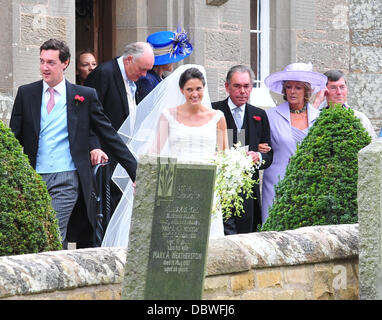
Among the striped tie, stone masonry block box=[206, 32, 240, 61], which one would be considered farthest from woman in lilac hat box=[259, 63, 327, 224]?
stone masonry block box=[206, 32, 240, 61]

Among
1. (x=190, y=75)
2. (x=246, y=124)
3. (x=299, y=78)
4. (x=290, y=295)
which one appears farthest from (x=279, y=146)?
(x=290, y=295)

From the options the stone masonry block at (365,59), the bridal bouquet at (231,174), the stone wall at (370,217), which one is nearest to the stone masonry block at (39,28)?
the bridal bouquet at (231,174)

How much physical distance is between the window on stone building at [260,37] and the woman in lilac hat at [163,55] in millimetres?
2436

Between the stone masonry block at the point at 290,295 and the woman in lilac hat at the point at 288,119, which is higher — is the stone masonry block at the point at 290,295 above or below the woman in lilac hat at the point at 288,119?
below

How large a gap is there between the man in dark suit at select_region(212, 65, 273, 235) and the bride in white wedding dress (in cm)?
38

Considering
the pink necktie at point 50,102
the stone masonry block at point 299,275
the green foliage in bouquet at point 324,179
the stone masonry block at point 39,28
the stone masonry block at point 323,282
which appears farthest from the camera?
the stone masonry block at point 39,28

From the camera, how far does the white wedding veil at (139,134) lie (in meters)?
8.96

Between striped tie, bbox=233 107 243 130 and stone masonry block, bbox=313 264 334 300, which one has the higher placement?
striped tie, bbox=233 107 243 130

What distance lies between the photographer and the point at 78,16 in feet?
42.5

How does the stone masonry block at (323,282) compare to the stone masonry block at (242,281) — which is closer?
the stone masonry block at (242,281)

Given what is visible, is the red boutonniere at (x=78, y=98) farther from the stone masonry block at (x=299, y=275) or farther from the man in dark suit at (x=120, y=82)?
the stone masonry block at (x=299, y=275)

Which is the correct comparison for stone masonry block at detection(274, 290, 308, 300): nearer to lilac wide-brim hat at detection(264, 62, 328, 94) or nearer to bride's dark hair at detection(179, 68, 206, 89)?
bride's dark hair at detection(179, 68, 206, 89)

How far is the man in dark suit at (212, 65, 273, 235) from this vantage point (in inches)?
368
